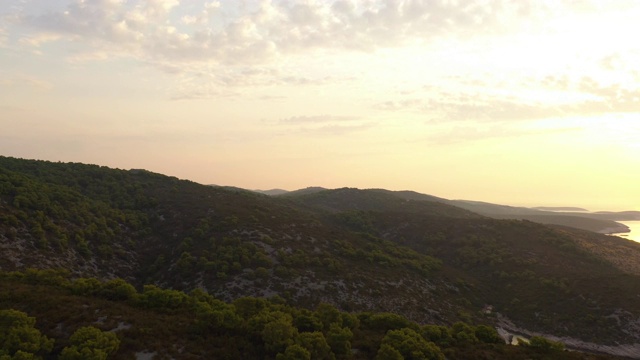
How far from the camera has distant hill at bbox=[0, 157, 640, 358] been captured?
47812 mm

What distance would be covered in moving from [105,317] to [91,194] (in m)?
62.9

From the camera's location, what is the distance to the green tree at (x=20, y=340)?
60.0 feet

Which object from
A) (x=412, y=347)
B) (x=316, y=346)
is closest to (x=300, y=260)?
(x=412, y=347)

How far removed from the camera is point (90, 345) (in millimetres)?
19078

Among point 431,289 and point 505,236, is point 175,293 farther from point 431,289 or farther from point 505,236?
point 505,236

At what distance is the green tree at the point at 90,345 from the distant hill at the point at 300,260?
224 inches

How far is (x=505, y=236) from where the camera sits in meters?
86.1

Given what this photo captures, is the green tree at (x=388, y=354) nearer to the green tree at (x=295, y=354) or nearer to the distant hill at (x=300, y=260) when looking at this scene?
the green tree at (x=295, y=354)

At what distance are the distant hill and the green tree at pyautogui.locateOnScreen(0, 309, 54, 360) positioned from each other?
3085 millimetres

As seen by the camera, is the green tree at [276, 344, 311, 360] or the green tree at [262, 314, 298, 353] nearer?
the green tree at [276, 344, 311, 360]

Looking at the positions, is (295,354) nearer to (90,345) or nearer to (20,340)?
(90,345)

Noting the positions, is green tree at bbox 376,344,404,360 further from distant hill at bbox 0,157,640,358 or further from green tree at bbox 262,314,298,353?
distant hill at bbox 0,157,640,358

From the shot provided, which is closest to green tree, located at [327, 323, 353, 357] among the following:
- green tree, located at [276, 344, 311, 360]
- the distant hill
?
green tree, located at [276, 344, 311, 360]

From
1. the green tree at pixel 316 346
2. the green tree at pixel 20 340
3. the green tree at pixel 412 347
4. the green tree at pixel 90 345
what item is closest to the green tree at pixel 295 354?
the green tree at pixel 316 346
